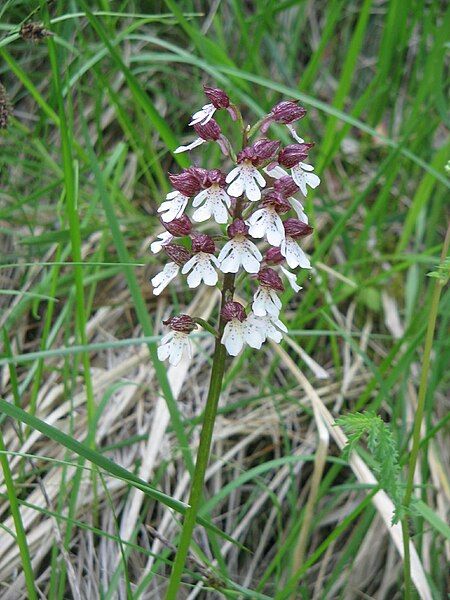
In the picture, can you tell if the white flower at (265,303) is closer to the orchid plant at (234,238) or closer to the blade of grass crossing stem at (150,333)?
the orchid plant at (234,238)

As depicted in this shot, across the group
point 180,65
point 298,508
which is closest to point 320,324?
point 298,508

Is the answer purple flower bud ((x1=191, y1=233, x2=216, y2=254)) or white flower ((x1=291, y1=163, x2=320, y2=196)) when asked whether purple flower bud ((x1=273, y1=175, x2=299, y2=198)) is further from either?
purple flower bud ((x1=191, y1=233, x2=216, y2=254))

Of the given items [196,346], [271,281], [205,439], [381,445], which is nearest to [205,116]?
[271,281]

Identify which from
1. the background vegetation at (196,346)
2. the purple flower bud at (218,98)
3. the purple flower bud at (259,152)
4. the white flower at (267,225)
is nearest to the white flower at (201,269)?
the white flower at (267,225)

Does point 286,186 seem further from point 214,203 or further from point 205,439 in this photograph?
point 205,439

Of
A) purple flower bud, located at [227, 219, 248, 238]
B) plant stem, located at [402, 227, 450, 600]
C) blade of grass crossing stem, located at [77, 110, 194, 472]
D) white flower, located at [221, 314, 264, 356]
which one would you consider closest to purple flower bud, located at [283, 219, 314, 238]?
purple flower bud, located at [227, 219, 248, 238]

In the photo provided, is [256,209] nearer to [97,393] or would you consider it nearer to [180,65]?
[97,393]
